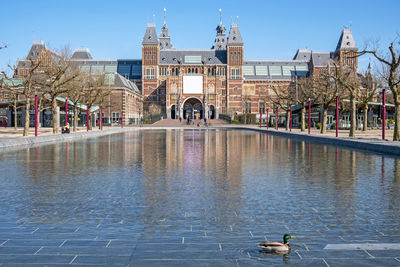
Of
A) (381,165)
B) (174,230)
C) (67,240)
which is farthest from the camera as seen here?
(381,165)

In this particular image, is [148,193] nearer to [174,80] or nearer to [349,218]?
[349,218]

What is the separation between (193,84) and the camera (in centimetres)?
10594

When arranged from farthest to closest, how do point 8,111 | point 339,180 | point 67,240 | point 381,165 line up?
point 8,111
point 381,165
point 339,180
point 67,240

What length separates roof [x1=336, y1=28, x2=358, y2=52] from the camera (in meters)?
102

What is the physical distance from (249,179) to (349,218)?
411cm

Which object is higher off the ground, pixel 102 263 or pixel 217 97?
pixel 217 97

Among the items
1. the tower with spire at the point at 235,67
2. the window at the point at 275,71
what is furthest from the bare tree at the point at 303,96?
the window at the point at 275,71

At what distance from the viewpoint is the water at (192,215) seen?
15.1 ft

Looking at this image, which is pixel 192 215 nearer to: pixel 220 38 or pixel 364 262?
pixel 364 262

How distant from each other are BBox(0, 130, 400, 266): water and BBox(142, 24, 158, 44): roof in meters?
96.2

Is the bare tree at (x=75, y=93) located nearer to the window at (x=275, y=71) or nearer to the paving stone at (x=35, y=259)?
the paving stone at (x=35, y=259)

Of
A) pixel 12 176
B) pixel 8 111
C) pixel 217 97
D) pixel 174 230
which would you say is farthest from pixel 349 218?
pixel 217 97

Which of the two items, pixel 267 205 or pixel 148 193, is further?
pixel 148 193

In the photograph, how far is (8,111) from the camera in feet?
207
